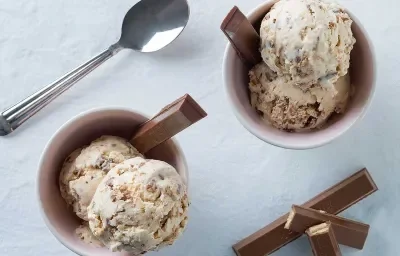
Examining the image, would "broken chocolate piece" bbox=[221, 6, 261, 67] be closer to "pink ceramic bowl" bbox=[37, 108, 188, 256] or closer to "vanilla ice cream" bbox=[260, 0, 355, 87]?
"vanilla ice cream" bbox=[260, 0, 355, 87]

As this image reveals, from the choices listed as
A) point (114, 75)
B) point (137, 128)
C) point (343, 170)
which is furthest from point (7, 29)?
point (343, 170)

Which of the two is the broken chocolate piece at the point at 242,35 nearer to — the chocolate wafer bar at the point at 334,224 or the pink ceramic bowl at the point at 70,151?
the pink ceramic bowl at the point at 70,151

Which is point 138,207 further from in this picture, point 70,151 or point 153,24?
point 153,24

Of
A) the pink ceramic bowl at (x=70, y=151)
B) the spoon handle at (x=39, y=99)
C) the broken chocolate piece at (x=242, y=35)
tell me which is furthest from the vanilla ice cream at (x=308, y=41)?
the spoon handle at (x=39, y=99)

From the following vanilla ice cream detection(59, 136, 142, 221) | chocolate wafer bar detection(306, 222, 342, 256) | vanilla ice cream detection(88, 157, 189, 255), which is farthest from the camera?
chocolate wafer bar detection(306, 222, 342, 256)

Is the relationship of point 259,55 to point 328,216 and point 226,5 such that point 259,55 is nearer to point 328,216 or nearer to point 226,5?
point 226,5

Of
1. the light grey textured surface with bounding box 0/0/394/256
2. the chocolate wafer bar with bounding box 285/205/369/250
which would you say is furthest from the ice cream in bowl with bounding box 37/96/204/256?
the chocolate wafer bar with bounding box 285/205/369/250

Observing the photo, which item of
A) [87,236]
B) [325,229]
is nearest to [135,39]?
[87,236]
